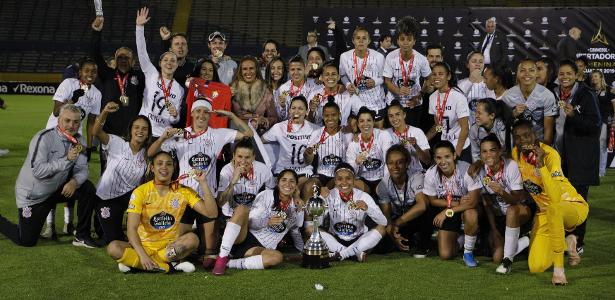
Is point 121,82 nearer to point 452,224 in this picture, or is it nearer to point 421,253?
point 421,253

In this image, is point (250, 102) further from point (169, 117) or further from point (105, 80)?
point (105, 80)

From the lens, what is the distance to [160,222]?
19.1 ft

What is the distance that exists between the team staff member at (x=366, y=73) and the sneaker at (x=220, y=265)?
2.64m

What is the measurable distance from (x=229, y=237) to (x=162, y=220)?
1.70ft

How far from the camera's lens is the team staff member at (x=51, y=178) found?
649cm

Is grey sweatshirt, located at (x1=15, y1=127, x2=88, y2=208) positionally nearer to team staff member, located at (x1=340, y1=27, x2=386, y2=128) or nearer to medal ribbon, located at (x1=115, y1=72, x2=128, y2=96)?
medal ribbon, located at (x1=115, y1=72, x2=128, y2=96)

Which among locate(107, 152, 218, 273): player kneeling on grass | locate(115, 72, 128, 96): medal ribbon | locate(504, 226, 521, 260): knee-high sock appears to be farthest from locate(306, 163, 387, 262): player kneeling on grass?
locate(115, 72, 128, 96): medal ribbon

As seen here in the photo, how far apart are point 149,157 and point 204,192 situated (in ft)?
2.59

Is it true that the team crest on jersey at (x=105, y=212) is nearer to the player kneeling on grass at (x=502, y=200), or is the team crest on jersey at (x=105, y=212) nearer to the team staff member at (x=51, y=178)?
the team staff member at (x=51, y=178)

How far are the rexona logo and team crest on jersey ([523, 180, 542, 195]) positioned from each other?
2168cm

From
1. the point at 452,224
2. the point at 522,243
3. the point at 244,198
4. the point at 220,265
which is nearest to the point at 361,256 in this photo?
the point at 452,224

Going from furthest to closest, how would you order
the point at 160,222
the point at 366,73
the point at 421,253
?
the point at 366,73, the point at 421,253, the point at 160,222

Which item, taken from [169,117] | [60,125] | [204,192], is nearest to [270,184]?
[204,192]

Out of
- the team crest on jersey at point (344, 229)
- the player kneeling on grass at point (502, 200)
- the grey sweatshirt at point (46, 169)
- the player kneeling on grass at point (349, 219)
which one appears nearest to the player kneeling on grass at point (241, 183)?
the player kneeling on grass at point (349, 219)
